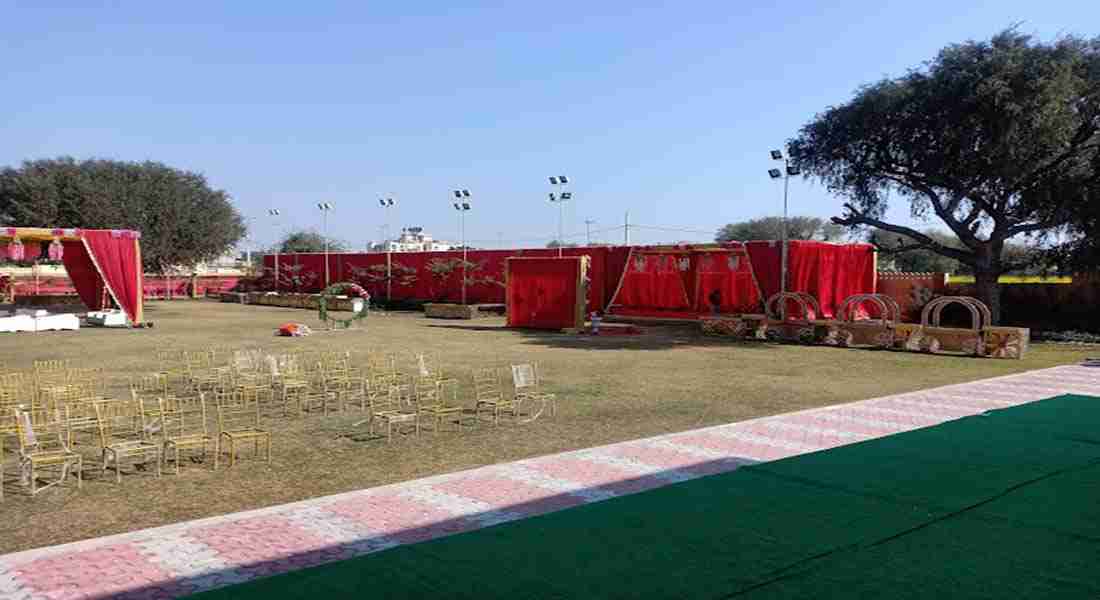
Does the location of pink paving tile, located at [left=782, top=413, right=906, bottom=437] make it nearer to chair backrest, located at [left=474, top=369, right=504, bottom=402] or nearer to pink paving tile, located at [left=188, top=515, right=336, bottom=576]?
chair backrest, located at [left=474, top=369, right=504, bottom=402]

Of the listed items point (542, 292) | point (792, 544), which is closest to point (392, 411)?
point (792, 544)

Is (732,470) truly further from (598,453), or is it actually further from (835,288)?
(835,288)

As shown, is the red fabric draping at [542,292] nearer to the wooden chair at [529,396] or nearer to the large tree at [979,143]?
the large tree at [979,143]

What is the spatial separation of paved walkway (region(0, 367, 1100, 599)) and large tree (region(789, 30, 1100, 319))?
1433 centimetres

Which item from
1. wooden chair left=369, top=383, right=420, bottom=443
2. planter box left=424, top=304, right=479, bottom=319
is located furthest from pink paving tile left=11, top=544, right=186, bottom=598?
planter box left=424, top=304, right=479, bottom=319

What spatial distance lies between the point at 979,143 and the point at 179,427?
21657mm

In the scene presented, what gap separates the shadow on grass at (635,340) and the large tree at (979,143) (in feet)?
22.4

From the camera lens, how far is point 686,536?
589cm

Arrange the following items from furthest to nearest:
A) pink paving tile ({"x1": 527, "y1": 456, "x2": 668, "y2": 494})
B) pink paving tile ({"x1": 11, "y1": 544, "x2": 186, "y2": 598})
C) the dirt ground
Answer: pink paving tile ({"x1": 527, "y1": 456, "x2": 668, "y2": 494}) → the dirt ground → pink paving tile ({"x1": 11, "y1": 544, "x2": 186, "y2": 598})

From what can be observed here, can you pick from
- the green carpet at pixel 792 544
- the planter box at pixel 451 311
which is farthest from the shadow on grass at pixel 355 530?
the planter box at pixel 451 311

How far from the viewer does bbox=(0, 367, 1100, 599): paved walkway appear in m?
5.30

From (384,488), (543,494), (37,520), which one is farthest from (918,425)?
(37,520)

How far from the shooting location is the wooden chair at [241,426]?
882 centimetres

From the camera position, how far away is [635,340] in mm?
23312
